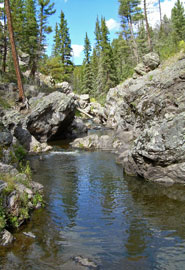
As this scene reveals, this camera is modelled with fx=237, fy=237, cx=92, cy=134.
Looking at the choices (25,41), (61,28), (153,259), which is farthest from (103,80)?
(153,259)

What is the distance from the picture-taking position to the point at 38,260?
6051 mm

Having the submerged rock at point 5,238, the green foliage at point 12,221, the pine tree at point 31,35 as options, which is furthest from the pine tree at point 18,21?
the submerged rock at point 5,238

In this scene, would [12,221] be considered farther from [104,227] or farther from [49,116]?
[49,116]

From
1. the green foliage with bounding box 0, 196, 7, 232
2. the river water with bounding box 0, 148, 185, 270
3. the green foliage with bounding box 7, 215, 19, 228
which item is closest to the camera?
the river water with bounding box 0, 148, 185, 270

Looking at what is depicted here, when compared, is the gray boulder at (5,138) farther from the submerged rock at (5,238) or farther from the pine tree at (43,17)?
the pine tree at (43,17)

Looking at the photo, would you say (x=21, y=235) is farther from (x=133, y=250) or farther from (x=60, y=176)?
(x=60, y=176)

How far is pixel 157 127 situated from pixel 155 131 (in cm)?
41

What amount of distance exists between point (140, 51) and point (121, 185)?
50.4 m

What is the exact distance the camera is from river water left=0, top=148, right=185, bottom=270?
6.08 m

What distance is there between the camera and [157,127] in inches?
528

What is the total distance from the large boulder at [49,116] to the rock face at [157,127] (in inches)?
256

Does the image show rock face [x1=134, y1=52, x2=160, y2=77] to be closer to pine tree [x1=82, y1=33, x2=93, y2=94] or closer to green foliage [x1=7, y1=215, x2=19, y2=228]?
green foliage [x1=7, y1=215, x2=19, y2=228]

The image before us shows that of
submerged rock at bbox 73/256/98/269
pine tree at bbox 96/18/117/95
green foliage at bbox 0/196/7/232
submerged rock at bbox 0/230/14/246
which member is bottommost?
submerged rock at bbox 73/256/98/269

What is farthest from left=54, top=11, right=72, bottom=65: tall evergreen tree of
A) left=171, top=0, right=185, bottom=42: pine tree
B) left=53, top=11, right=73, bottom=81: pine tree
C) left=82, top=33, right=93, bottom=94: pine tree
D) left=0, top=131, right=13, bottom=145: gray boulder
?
left=0, top=131, right=13, bottom=145: gray boulder
